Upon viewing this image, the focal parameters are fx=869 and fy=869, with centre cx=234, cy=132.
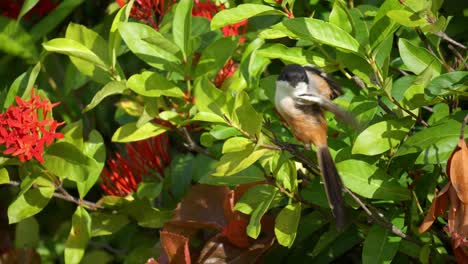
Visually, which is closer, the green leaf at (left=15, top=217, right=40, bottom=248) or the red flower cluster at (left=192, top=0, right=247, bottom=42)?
the red flower cluster at (left=192, top=0, right=247, bottom=42)

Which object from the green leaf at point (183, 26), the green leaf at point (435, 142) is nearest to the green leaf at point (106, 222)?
the green leaf at point (183, 26)

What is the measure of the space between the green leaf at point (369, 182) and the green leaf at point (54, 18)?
1.17 m

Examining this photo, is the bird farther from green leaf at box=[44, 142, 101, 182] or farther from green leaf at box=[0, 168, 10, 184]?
green leaf at box=[0, 168, 10, 184]

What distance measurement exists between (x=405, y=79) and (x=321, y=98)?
31 cm

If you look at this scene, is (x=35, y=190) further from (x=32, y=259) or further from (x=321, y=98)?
(x=321, y=98)

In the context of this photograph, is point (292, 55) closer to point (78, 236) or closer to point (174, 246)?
point (174, 246)

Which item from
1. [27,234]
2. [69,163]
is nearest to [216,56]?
[69,163]

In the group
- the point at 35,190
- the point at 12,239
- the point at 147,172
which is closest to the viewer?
the point at 35,190

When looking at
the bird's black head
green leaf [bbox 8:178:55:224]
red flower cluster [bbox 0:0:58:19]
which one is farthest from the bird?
red flower cluster [bbox 0:0:58:19]

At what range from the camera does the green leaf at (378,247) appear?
6.08ft

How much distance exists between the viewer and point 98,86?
2738 millimetres

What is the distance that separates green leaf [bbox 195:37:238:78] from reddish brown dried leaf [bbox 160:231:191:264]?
15.2 inches

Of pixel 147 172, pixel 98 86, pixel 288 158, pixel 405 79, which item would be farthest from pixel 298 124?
pixel 98 86

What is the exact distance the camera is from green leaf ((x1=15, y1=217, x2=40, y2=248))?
2613mm
